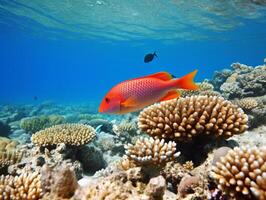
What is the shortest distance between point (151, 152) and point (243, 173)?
4.72 ft

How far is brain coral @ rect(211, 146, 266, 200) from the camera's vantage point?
9.42ft

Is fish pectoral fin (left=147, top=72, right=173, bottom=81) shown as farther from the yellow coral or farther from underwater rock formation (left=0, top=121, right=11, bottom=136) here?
underwater rock formation (left=0, top=121, right=11, bottom=136)

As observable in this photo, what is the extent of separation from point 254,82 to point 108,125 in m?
6.55

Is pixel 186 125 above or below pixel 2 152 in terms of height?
above

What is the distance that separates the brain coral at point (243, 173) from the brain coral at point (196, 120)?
1348 millimetres

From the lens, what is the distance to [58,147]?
660 cm

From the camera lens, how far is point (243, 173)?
3027mm

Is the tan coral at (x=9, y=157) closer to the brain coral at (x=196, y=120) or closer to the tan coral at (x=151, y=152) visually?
the brain coral at (x=196, y=120)

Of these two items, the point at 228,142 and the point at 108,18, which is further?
the point at 108,18

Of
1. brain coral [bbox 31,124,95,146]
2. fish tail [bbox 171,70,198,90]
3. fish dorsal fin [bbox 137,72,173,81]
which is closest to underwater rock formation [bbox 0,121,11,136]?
brain coral [bbox 31,124,95,146]

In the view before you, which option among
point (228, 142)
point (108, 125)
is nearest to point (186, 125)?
point (228, 142)

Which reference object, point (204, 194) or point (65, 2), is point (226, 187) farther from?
point (65, 2)

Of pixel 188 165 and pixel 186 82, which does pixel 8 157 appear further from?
pixel 186 82

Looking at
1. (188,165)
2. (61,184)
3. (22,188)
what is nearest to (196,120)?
(188,165)
